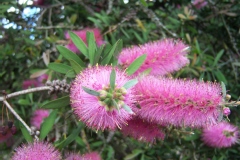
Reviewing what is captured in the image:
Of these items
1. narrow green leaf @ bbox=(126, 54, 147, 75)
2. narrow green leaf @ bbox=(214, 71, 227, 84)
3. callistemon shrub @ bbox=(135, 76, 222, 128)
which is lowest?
narrow green leaf @ bbox=(214, 71, 227, 84)

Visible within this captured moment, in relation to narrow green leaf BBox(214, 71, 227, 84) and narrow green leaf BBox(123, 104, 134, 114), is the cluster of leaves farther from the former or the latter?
narrow green leaf BBox(123, 104, 134, 114)

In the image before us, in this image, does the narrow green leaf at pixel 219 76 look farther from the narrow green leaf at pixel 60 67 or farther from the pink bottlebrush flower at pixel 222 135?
the narrow green leaf at pixel 60 67

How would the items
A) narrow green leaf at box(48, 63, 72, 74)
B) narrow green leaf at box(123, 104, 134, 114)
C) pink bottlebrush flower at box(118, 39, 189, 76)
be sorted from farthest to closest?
pink bottlebrush flower at box(118, 39, 189, 76)
narrow green leaf at box(48, 63, 72, 74)
narrow green leaf at box(123, 104, 134, 114)

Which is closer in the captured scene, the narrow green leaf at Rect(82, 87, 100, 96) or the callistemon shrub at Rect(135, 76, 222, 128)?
the narrow green leaf at Rect(82, 87, 100, 96)

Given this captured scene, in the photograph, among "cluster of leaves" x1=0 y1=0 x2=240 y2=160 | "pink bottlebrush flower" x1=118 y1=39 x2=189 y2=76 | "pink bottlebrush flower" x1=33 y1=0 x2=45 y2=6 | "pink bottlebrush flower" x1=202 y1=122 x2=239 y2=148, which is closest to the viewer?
"pink bottlebrush flower" x1=118 y1=39 x2=189 y2=76

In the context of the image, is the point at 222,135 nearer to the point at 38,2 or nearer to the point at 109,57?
the point at 109,57

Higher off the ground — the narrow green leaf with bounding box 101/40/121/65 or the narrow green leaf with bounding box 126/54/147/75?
the narrow green leaf with bounding box 101/40/121/65

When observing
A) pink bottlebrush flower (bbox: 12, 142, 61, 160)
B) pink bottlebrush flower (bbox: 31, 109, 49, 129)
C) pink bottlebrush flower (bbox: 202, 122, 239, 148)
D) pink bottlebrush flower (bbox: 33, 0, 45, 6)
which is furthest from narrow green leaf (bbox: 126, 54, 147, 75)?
pink bottlebrush flower (bbox: 33, 0, 45, 6)
